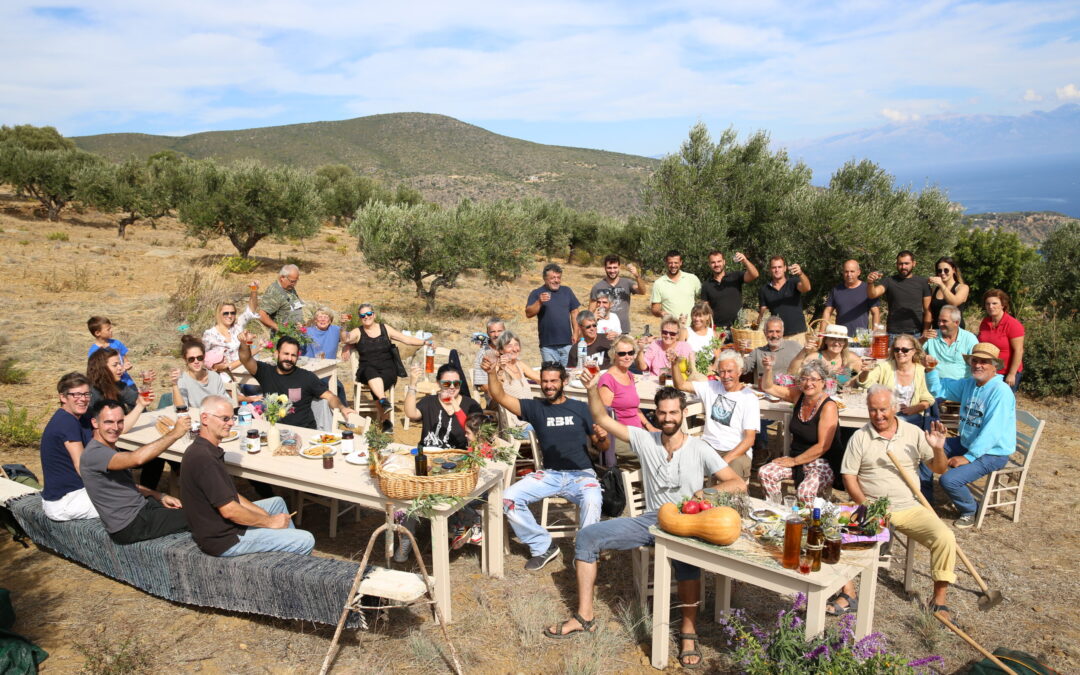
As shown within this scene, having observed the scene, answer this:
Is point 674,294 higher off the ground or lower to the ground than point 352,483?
higher

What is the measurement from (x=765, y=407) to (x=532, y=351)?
7212 mm

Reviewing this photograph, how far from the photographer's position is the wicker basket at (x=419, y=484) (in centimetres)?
408

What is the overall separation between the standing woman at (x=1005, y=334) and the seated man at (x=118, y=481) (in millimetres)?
7509

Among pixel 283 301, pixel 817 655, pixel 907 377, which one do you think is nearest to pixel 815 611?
pixel 817 655

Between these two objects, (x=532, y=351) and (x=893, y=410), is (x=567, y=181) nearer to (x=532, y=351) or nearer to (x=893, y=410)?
(x=532, y=351)

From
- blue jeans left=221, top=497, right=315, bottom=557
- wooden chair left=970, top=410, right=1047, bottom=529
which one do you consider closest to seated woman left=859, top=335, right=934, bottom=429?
wooden chair left=970, top=410, right=1047, bottom=529

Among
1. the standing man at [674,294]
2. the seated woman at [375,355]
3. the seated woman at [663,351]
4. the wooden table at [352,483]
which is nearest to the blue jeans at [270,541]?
the wooden table at [352,483]

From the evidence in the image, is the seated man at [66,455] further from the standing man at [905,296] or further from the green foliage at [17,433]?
the standing man at [905,296]

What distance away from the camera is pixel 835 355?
6391mm

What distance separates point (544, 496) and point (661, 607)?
4.67ft

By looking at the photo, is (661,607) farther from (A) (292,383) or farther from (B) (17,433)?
(B) (17,433)

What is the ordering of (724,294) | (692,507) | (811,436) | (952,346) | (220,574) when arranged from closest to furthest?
1. (692,507)
2. (220,574)
3. (811,436)
4. (952,346)
5. (724,294)

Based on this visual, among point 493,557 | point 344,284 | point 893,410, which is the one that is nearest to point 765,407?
point 893,410

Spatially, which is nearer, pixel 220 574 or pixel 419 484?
pixel 419 484
